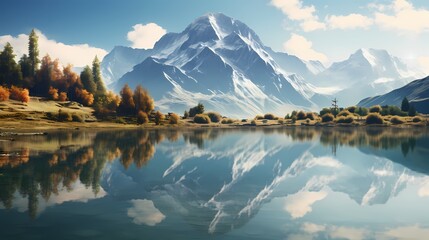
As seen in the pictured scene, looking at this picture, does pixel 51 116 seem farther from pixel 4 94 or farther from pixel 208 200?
pixel 208 200

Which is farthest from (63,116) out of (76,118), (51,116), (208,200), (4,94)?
(208,200)

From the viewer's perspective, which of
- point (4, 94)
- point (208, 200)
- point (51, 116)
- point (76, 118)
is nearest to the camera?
point (208, 200)

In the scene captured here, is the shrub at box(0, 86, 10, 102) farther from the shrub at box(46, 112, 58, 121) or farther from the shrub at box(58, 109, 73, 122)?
the shrub at box(58, 109, 73, 122)

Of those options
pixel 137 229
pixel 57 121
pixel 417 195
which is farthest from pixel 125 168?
pixel 57 121

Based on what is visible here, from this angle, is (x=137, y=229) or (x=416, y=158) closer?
(x=137, y=229)

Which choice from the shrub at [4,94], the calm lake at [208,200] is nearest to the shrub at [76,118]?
the shrub at [4,94]

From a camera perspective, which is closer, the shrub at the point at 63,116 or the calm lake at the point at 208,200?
the calm lake at the point at 208,200

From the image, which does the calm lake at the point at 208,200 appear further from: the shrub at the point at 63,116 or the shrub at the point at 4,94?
the shrub at the point at 4,94

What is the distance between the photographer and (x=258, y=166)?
2234 inches

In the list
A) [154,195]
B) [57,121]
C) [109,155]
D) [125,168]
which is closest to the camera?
[154,195]

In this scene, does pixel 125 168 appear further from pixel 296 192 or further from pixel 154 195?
pixel 296 192

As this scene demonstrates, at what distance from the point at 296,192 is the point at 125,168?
25.1 m

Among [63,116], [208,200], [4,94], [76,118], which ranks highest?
[4,94]

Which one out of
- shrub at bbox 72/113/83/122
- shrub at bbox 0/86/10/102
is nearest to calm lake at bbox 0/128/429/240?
shrub at bbox 72/113/83/122
